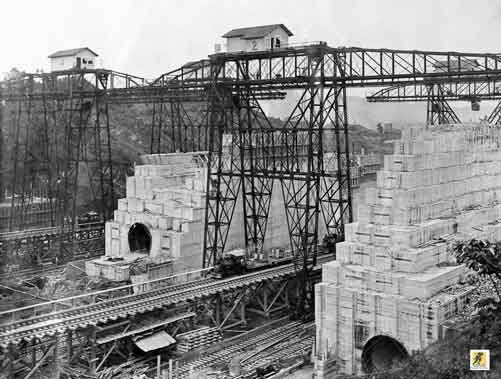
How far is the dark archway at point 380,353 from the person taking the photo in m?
26.8

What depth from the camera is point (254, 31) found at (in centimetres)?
3912

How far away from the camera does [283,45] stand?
3984 cm

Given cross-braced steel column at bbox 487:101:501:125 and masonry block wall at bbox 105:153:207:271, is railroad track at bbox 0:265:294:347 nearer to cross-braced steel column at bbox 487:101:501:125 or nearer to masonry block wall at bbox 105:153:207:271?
masonry block wall at bbox 105:153:207:271

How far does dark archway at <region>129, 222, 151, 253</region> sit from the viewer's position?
143ft

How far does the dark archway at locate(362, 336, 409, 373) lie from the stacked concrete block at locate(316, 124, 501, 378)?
29 centimetres

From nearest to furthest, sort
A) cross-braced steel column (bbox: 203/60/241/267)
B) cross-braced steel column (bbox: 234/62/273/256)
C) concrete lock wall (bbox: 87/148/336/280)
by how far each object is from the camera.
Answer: cross-braced steel column (bbox: 203/60/241/267) → cross-braced steel column (bbox: 234/62/273/256) → concrete lock wall (bbox: 87/148/336/280)

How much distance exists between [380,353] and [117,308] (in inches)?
470

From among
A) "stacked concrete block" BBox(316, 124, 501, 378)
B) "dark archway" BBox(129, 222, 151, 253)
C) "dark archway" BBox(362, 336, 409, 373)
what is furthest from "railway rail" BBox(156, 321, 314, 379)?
"dark archway" BBox(129, 222, 151, 253)

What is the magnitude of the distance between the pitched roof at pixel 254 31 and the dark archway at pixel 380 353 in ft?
→ 65.8

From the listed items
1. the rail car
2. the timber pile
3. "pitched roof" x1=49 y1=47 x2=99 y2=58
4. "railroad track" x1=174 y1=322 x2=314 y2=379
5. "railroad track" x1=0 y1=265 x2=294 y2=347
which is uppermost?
"pitched roof" x1=49 y1=47 x2=99 y2=58

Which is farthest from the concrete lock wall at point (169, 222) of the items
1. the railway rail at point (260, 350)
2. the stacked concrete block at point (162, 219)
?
the railway rail at point (260, 350)

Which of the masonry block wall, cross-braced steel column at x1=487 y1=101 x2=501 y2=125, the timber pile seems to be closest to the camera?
the timber pile

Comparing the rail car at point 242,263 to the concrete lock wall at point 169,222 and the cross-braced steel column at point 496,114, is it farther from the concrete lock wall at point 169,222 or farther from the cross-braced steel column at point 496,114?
the cross-braced steel column at point 496,114

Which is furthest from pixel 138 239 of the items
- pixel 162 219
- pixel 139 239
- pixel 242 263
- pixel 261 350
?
pixel 261 350
